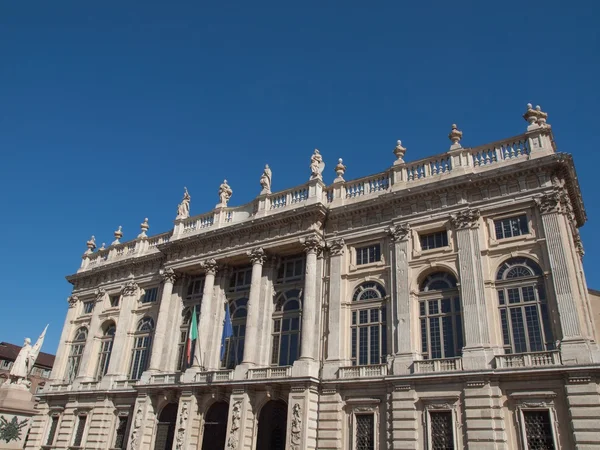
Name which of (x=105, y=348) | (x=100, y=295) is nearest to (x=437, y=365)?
(x=105, y=348)

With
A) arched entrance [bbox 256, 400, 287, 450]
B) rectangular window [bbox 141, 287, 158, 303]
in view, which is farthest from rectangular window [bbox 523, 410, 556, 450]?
rectangular window [bbox 141, 287, 158, 303]

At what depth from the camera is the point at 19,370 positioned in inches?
1075

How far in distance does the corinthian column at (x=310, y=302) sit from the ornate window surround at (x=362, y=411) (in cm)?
298

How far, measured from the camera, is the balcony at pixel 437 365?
2147cm

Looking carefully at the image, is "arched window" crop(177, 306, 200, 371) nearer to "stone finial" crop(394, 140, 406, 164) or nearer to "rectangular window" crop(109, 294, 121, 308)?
"rectangular window" crop(109, 294, 121, 308)

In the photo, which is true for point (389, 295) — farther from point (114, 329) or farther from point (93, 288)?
point (93, 288)

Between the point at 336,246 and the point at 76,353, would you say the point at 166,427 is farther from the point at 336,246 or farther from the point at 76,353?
the point at 336,246

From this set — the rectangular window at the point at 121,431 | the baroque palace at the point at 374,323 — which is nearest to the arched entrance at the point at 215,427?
the baroque palace at the point at 374,323

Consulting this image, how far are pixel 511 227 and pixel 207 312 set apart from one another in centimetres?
1703

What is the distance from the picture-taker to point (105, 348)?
120ft

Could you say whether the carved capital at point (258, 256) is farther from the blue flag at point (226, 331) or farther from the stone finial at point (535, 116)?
the stone finial at point (535, 116)

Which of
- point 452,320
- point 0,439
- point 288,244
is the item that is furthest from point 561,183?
point 0,439

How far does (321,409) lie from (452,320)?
7332mm

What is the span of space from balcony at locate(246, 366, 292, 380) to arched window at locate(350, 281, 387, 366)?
3.27 m
